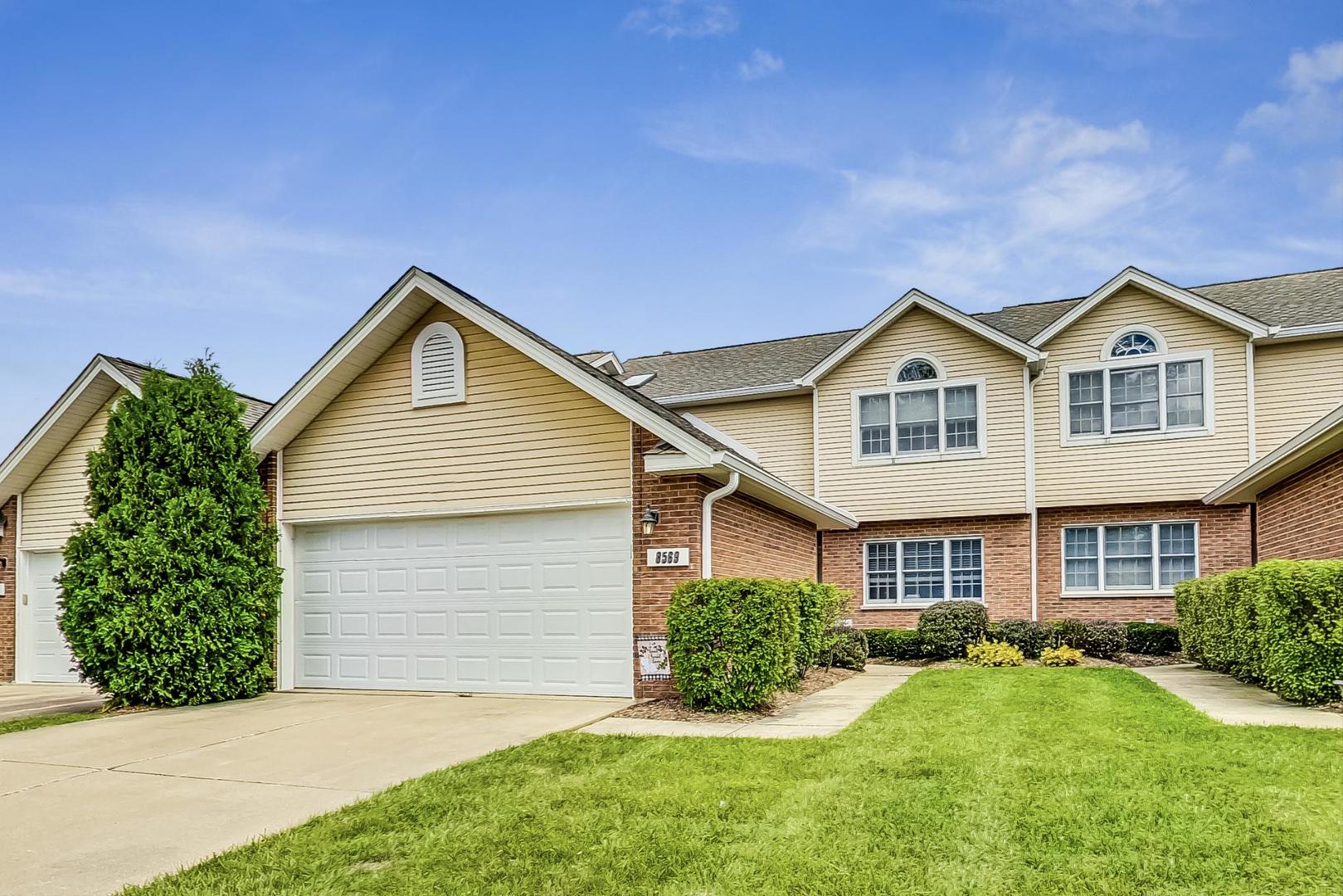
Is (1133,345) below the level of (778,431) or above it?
above

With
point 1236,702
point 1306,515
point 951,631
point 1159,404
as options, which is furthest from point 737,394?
point 1236,702

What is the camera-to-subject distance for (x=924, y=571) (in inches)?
815

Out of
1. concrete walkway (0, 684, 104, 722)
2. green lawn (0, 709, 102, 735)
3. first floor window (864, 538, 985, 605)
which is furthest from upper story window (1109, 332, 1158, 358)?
concrete walkway (0, 684, 104, 722)

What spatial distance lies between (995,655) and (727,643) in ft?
28.2

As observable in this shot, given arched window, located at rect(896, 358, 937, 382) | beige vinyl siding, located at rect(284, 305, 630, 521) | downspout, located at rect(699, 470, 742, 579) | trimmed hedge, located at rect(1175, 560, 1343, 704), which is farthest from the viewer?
arched window, located at rect(896, 358, 937, 382)

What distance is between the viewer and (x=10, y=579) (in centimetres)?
1761

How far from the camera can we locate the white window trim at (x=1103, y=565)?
1891cm

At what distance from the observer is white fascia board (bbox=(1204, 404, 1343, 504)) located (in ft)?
36.6

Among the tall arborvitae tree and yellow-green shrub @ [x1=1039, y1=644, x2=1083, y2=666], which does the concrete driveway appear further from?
yellow-green shrub @ [x1=1039, y1=644, x2=1083, y2=666]

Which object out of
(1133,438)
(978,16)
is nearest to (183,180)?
(978,16)

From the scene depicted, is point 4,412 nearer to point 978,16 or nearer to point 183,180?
point 183,180

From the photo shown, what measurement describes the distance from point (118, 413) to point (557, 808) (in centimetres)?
937

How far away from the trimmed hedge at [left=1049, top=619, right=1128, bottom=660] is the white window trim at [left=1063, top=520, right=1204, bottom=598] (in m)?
1.35

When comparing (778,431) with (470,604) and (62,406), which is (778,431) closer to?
(470,604)
